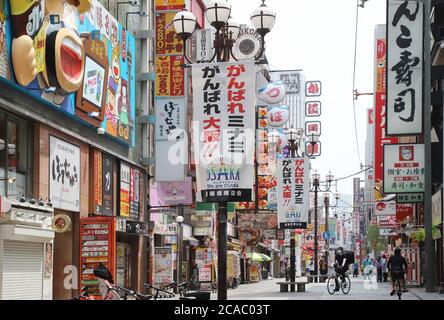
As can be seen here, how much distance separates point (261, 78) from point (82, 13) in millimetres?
47175

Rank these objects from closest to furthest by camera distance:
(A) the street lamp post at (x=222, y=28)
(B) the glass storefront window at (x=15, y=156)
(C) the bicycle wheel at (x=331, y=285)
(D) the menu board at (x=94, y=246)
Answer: (A) the street lamp post at (x=222, y=28) → (B) the glass storefront window at (x=15, y=156) → (D) the menu board at (x=94, y=246) → (C) the bicycle wheel at (x=331, y=285)

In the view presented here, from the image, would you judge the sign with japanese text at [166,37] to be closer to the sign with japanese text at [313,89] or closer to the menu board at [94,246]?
the menu board at [94,246]

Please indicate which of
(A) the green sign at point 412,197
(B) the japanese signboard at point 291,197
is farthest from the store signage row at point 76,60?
(A) the green sign at point 412,197

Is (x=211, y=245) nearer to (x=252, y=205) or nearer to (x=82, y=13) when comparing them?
(x=252, y=205)

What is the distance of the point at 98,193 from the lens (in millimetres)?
26891

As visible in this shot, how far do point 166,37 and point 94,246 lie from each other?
1197 cm

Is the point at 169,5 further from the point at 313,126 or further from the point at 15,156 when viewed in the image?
the point at 313,126

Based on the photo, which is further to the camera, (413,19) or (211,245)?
(211,245)

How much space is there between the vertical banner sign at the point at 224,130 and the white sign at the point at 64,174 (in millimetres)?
7932

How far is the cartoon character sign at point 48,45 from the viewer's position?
18.4 metres

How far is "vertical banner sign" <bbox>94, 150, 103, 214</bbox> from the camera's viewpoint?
2656cm

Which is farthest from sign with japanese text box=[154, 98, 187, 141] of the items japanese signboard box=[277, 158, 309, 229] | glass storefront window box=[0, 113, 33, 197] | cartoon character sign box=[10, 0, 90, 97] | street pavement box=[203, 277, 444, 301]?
glass storefront window box=[0, 113, 33, 197]

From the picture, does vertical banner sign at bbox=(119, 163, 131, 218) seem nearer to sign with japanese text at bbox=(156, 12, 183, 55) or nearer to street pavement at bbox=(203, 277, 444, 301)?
street pavement at bbox=(203, 277, 444, 301)
